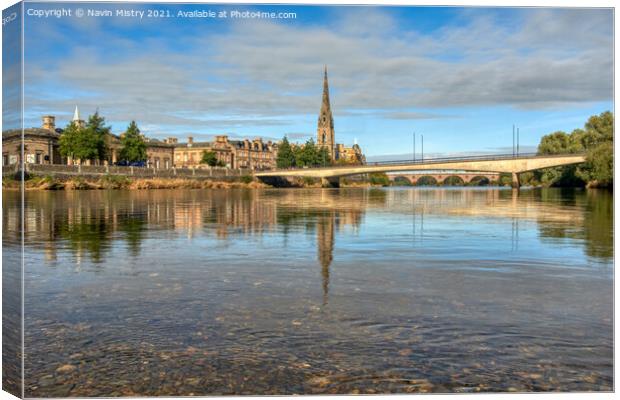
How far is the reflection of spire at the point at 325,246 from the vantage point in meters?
7.82

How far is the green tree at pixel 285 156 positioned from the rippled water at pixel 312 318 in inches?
4002

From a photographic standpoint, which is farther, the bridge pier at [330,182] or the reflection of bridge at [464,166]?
the bridge pier at [330,182]

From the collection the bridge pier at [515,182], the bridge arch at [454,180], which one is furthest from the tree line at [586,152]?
the bridge arch at [454,180]

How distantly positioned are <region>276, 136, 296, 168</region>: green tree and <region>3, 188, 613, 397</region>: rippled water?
102m

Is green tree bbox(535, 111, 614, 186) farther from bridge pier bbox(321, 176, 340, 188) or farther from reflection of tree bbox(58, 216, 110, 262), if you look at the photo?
reflection of tree bbox(58, 216, 110, 262)

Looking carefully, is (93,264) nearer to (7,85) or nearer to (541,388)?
(7,85)

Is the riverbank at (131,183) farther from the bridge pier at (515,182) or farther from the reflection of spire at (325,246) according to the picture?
the bridge pier at (515,182)

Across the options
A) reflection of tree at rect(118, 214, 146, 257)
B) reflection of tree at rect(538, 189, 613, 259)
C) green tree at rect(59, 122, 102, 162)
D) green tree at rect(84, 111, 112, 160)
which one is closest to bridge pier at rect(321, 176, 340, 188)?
green tree at rect(84, 111, 112, 160)

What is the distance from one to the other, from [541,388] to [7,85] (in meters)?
4.23

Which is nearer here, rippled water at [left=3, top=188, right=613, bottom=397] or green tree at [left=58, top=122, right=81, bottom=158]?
rippled water at [left=3, top=188, right=613, bottom=397]

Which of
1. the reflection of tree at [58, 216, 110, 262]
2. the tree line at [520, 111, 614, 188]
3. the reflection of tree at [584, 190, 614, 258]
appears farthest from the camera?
the tree line at [520, 111, 614, 188]

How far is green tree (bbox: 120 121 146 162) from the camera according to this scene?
268 ft

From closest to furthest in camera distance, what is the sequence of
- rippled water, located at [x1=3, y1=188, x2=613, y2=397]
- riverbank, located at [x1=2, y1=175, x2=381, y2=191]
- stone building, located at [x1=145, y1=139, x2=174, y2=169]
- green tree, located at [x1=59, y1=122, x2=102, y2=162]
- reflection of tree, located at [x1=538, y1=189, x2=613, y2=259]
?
1. rippled water, located at [x1=3, y1=188, x2=613, y2=397]
2. reflection of tree, located at [x1=538, y1=189, x2=613, y2=259]
3. riverbank, located at [x1=2, y1=175, x2=381, y2=191]
4. green tree, located at [x1=59, y1=122, x2=102, y2=162]
5. stone building, located at [x1=145, y1=139, x2=174, y2=169]

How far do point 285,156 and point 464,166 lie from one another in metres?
43.8
